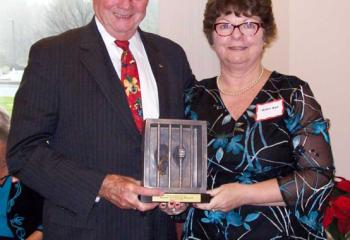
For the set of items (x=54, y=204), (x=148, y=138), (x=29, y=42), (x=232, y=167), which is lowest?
(x=54, y=204)

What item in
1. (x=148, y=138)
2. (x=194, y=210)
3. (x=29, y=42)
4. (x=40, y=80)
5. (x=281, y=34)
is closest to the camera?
(x=148, y=138)

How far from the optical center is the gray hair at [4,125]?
2209 millimetres

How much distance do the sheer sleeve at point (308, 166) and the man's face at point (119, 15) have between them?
674mm

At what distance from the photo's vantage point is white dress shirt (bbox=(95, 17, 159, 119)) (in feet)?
5.72

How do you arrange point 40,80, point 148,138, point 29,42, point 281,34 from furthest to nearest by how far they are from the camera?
1. point 281,34
2. point 29,42
3. point 40,80
4. point 148,138

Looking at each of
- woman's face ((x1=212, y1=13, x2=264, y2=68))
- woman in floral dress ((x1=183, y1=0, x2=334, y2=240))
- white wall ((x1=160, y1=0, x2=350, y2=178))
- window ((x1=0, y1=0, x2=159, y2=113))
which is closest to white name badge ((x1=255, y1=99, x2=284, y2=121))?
woman in floral dress ((x1=183, y1=0, x2=334, y2=240))

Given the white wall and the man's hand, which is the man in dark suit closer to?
the man's hand

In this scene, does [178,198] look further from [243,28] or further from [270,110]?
[243,28]

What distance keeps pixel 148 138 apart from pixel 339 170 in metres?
1.87

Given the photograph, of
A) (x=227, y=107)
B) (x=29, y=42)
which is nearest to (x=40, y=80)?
(x=227, y=107)

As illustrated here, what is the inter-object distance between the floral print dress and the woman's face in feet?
0.49

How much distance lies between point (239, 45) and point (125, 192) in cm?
66

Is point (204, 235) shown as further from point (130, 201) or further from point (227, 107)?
point (227, 107)

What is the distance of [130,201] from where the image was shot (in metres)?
1.48
